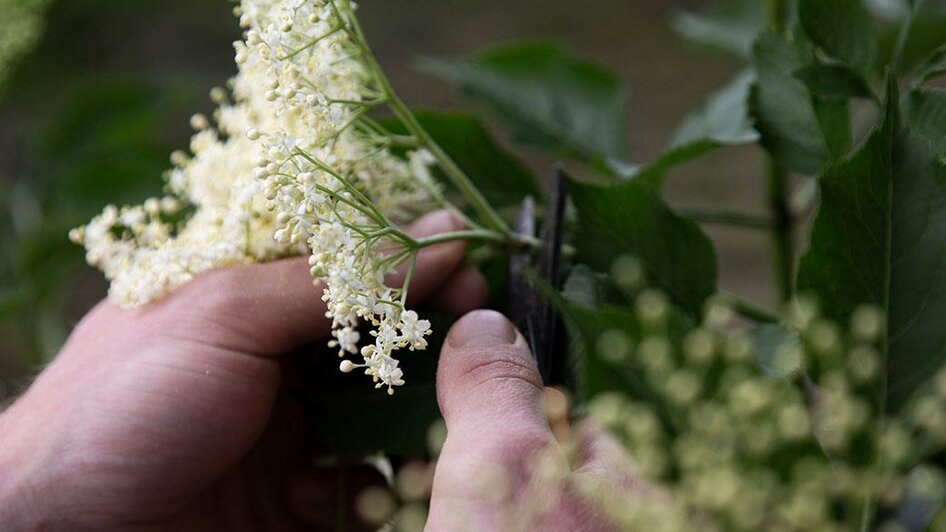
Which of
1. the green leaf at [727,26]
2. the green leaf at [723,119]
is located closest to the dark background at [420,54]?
the green leaf at [727,26]

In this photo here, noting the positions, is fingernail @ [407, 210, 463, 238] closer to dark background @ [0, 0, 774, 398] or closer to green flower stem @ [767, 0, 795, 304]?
green flower stem @ [767, 0, 795, 304]

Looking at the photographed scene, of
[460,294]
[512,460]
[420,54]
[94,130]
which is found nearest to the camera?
[512,460]

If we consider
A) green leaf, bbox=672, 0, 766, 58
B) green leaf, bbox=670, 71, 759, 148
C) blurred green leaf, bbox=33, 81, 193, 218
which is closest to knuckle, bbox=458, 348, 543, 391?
green leaf, bbox=670, 71, 759, 148

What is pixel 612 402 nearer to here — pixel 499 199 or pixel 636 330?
pixel 636 330

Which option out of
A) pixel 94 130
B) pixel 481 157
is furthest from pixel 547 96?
pixel 94 130

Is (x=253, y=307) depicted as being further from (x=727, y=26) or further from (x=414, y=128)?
(x=727, y=26)

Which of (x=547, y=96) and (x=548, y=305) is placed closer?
(x=548, y=305)
